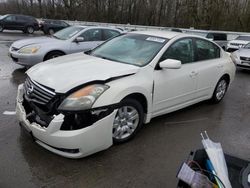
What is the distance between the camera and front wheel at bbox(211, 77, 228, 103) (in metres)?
5.92

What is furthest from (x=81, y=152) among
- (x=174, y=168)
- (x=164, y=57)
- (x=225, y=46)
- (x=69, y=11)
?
(x=69, y=11)

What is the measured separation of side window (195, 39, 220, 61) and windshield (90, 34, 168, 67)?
891 millimetres

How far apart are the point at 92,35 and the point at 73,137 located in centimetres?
637

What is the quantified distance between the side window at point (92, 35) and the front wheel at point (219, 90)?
15.2 feet

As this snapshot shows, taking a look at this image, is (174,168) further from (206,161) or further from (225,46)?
(225,46)

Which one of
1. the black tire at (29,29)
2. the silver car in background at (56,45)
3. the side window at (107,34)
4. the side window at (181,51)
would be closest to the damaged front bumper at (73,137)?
the side window at (181,51)

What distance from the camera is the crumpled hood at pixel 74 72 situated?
138 inches

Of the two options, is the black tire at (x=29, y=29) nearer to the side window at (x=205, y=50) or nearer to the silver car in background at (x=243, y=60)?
the silver car in background at (x=243, y=60)

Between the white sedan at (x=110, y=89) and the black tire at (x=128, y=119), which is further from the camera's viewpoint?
the black tire at (x=128, y=119)

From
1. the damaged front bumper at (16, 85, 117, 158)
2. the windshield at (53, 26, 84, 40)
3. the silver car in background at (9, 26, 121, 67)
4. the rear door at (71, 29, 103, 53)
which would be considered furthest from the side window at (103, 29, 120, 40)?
the damaged front bumper at (16, 85, 117, 158)

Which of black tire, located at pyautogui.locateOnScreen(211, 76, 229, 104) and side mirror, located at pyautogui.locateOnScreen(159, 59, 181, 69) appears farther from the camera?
black tire, located at pyautogui.locateOnScreen(211, 76, 229, 104)

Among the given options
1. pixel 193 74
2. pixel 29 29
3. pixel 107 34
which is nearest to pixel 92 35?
pixel 107 34

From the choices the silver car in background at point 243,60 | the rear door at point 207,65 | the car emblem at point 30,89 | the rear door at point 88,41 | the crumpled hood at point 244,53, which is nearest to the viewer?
the car emblem at point 30,89

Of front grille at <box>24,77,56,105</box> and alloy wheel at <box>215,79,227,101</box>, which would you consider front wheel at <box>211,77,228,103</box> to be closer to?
alloy wheel at <box>215,79,227,101</box>
